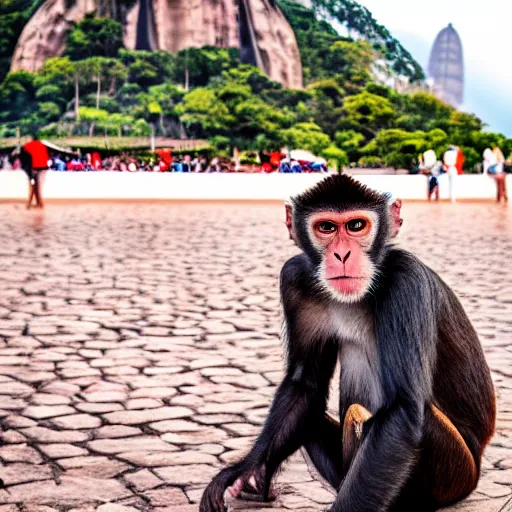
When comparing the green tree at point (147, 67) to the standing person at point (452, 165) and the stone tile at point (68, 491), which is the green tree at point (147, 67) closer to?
the standing person at point (452, 165)

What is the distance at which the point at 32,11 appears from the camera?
180 ft

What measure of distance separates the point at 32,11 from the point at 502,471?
181 feet

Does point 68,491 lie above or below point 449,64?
below

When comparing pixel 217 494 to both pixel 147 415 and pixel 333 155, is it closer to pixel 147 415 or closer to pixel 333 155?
pixel 147 415

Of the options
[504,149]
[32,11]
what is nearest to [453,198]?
[504,149]

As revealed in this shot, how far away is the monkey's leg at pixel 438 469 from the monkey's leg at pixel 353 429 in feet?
0.62

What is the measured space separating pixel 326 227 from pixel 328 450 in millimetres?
827

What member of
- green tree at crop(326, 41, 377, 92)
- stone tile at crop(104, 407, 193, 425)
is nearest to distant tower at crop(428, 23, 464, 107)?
green tree at crop(326, 41, 377, 92)

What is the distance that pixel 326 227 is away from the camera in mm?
2848

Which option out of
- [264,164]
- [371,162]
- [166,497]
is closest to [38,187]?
[264,164]

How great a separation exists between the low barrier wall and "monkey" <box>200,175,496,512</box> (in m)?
25.9

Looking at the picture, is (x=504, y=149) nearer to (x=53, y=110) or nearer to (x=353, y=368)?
(x=53, y=110)

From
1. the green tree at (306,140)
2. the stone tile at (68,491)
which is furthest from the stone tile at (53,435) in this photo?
the green tree at (306,140)

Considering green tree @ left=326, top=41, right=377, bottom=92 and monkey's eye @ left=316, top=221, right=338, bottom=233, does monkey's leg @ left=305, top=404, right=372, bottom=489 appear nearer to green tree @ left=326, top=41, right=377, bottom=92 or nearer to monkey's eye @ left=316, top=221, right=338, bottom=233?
monkey's eye @ left=316, top=221, right=338, bottom=233
